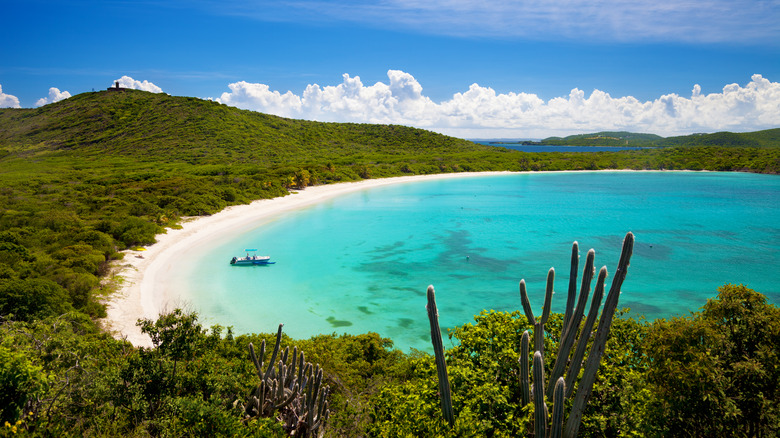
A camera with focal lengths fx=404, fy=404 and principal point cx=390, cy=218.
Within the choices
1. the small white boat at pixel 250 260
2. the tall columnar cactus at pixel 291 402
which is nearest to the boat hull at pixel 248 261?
the small white boat at pixel 250 260

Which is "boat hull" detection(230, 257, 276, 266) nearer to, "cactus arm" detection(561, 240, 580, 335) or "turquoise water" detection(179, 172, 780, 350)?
"turquoise water" detection(179, 172, 780, 350)

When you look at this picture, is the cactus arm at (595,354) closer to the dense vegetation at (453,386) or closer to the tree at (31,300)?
the dense vegetation at (453,386)

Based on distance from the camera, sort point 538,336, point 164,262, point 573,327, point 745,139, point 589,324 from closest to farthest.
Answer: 1. point 589,324
2. point 573,327
3. point 538,336
4. point 164,262
5. point 745,139

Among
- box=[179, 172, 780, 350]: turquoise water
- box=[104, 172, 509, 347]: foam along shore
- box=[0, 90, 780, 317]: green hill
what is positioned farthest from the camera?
box=[0, 90, 780, 317]: green hill

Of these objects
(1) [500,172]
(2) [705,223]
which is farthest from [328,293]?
(1) [500,172]

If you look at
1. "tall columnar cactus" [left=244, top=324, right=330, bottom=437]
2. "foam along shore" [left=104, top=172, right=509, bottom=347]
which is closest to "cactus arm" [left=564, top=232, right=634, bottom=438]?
"tall columnar cactus" [left=244, top=324, right=330, bottom=437]

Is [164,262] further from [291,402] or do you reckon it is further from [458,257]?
[291,402]

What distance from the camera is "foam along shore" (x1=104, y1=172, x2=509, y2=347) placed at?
1738cm

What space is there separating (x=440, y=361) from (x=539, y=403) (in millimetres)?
1654

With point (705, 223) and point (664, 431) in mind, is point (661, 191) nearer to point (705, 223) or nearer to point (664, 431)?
point (705, 223)

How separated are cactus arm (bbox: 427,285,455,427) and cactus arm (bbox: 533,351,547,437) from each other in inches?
57.5

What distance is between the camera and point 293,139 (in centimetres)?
10694

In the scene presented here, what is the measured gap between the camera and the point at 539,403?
6148mm

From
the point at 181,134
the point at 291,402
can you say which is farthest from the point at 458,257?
the point at 181,134
